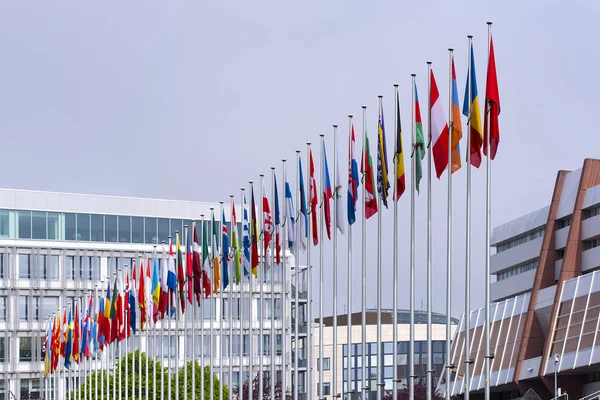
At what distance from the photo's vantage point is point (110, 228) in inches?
4712

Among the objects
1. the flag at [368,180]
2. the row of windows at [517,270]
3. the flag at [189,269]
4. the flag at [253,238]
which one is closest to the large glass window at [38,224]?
the row of windows at [517,270]

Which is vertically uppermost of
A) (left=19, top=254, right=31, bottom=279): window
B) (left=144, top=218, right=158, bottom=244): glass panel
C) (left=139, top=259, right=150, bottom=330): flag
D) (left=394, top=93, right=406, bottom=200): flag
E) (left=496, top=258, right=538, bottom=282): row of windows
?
(left=144, top=218, right=158, bottom=244): glass panel

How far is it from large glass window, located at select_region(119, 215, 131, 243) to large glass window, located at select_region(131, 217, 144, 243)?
37 cm

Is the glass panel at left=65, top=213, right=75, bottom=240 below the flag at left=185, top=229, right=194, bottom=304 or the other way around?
the other way around

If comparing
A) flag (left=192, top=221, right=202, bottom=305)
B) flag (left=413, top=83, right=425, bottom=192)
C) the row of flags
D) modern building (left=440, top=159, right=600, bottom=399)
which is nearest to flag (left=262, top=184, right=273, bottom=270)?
the row of flags

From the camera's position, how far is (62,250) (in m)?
117

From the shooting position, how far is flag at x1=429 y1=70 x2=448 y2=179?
3672 cm

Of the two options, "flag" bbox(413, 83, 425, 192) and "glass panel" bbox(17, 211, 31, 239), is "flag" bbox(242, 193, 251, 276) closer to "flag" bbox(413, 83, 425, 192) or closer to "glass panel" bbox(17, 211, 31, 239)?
"flag" bbox(413, 83, 425, 192)

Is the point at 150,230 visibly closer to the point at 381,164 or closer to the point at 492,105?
the point at 381,164

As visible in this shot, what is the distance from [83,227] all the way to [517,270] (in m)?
39.2

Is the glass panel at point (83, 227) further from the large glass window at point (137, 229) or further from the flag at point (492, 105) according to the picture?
the flag at point (492, 105)

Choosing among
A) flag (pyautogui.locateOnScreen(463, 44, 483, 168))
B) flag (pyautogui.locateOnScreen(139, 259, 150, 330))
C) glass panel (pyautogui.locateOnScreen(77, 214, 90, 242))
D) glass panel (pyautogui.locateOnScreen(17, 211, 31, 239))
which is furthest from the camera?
glass panel (pyautogui.locateOnScreen(77, 214, 90, 242))

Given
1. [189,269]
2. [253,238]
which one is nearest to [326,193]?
[253,238]

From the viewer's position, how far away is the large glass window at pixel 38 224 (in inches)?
4606
